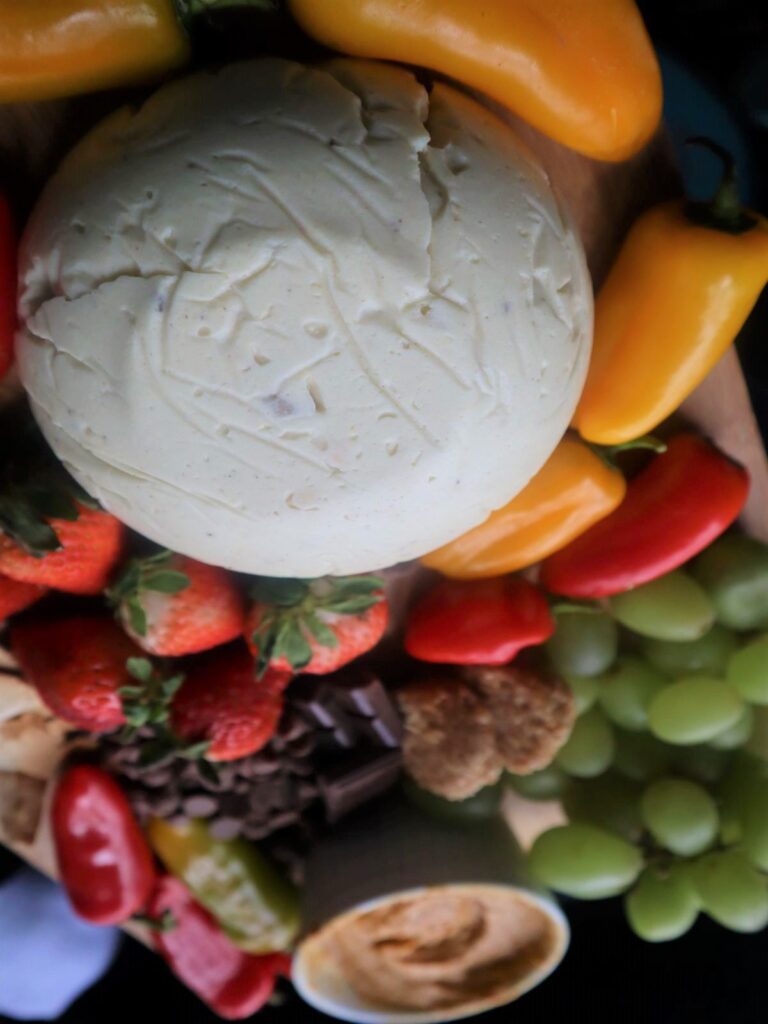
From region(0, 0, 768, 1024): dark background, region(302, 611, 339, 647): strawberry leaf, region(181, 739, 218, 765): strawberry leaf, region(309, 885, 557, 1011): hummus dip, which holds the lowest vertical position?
region(0, 0, 768, 1024): dark background

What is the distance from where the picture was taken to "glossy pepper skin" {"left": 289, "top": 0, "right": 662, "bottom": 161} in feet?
2.14

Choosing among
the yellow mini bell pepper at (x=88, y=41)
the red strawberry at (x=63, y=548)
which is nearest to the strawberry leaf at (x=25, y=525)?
the red strawberry at (x=63, y=548)

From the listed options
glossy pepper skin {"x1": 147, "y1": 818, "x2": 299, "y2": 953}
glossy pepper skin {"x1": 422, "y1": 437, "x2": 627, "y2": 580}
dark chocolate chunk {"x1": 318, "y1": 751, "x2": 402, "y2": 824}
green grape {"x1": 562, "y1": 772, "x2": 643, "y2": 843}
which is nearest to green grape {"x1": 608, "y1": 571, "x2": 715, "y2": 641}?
glossy pepper skin {"x1": 422, "y1": 437, "x2": 627, "y2": 580}

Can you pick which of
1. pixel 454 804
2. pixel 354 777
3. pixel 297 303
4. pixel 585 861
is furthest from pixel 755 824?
pixel 297 303

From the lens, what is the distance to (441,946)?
1.12 metres

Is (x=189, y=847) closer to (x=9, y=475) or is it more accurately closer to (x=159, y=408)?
(x=9, y=475)

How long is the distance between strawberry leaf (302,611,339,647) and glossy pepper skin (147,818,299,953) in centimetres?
35

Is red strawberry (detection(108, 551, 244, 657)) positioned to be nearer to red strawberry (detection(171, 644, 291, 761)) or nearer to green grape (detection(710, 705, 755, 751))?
red strawberry (detection(171, 644, 291, 761))

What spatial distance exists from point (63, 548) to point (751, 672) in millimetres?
724

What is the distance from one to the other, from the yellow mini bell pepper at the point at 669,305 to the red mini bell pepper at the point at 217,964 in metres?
0.84

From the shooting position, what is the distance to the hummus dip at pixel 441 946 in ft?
3.41

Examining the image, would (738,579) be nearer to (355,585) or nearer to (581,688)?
(581,688)

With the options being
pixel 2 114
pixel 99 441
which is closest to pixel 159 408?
pixel 99 441

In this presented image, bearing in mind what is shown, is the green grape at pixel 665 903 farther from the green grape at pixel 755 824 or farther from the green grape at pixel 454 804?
the green grape at pixel 454 804
